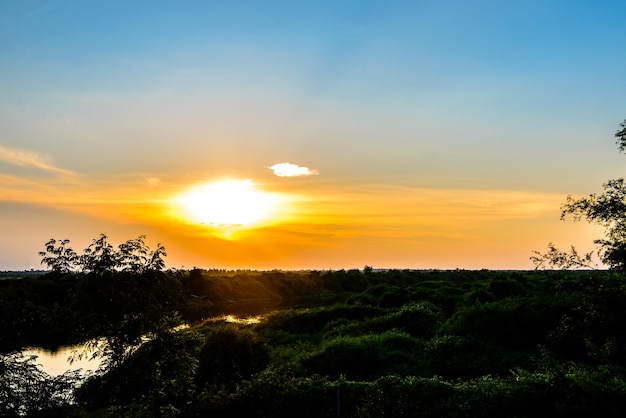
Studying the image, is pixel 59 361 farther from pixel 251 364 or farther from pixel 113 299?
pixel 113 299

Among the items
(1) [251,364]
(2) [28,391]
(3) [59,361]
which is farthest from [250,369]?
(3) [59,361]

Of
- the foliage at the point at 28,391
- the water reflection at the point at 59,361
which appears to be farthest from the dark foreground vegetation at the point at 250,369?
the water reflection at the point at 59,361

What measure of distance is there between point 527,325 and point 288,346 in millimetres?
21108

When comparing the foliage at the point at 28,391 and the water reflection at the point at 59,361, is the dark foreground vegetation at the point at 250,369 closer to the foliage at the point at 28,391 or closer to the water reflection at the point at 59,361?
the foliage at the point at 28,391

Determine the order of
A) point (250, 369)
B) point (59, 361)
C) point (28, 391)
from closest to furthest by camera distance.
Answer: point (28, 391) < point (250, 369) < point (59, 361)

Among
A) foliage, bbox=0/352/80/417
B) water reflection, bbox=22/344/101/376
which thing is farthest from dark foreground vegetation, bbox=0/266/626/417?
water reflection, bbox=22/344/101/376

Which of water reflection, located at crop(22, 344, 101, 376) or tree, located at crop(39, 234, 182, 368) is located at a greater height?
tree, located at crop(39, 234, 182, 368)

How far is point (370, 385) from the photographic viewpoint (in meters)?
20.8

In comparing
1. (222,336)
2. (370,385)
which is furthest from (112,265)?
(222,336)

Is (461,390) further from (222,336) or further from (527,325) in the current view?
(527,325)

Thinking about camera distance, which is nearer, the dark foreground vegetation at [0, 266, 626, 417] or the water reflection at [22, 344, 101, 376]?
the dark foreground vegetation at [0, 266, 626, 417]

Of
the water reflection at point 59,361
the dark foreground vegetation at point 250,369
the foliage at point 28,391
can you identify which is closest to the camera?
the foliage at point 28,391

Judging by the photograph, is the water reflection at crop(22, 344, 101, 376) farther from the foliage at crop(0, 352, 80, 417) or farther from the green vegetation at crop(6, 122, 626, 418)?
the foliage at crop(0, 352, 80, 417)

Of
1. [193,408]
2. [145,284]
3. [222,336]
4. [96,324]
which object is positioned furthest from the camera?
[222,336]
